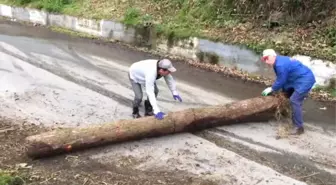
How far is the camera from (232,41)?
12344 millimetres

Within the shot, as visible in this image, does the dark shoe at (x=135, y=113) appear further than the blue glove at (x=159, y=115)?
Yes

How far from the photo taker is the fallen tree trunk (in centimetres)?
688

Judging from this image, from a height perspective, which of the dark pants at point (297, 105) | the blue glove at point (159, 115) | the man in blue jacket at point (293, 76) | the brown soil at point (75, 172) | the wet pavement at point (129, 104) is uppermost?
the man in blue jacket at point (293, 76)

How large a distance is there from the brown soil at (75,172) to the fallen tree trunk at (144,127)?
201 mm

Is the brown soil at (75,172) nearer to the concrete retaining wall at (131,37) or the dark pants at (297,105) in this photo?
the dark pants at (297,105)

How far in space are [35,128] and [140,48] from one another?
7330 millimetres

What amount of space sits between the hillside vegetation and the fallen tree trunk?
3.28 metres

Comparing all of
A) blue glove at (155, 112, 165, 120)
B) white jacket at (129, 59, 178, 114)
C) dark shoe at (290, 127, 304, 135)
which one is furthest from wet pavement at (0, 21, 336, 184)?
white jacket at (129, 59, 178, 114)

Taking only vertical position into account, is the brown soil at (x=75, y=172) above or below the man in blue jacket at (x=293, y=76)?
below

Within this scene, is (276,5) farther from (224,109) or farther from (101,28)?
(101,28)

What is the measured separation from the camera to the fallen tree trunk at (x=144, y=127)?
6883mm

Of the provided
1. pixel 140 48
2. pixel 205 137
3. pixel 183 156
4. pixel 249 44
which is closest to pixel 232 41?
pixel 249 44

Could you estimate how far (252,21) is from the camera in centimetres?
1271

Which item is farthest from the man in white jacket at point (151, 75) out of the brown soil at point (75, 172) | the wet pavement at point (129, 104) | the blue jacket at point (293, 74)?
the blue jacket at point (293, 74)
